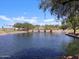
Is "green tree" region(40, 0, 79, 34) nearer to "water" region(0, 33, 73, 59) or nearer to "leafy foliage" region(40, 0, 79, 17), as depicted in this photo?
"leafy foliage" region(40, 0, 79, 17)

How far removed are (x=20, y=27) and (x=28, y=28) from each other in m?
6.19

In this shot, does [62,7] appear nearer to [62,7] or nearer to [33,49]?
[62,7]

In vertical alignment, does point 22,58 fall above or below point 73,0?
below

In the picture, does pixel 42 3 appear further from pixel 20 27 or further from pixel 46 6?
pixel 20 27

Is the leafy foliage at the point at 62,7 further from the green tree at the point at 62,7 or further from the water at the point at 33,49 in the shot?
the water at the point at 33,49

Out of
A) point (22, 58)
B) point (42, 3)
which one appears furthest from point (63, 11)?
point (22, 58)

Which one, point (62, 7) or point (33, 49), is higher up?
point (62, 7)

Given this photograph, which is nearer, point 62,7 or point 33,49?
point 62,7

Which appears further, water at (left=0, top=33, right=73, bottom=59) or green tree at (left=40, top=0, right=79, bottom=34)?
water at (left=0, top=33, right=73, bottom=59)

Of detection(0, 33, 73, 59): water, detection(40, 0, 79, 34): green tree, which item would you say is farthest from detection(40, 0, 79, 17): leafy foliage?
detection(0, 33, 73, 59): water

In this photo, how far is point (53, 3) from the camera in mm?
16781

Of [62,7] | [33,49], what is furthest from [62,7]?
[33,49]

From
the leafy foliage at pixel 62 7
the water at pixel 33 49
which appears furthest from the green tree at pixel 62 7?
the water at pixel 33 49

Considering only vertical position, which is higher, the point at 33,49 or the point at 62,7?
the point at 62,7
